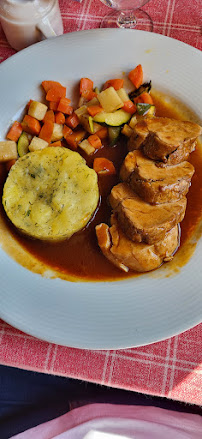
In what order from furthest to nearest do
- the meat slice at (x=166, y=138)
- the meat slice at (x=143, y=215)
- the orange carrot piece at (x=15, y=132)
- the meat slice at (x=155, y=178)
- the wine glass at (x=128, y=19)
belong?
the wine glass at (x=128, y=19) < the orange carrot piece at (x=15, y=132) < the meat slice at (x=166, y=138) < the meat slice at (x=155, y=178) < the meat slice at (x=143, y=215)

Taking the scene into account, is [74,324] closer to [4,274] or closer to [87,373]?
[87,373]

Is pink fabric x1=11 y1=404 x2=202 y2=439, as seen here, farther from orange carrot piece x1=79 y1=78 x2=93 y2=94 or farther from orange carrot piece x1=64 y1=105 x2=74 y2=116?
orange carrot piece x1=79 y1=78 x2=93 y2=94

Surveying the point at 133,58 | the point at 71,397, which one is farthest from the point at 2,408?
the point at 133,58

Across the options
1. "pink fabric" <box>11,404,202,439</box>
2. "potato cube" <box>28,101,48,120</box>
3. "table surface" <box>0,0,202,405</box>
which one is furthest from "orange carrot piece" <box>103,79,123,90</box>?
"pink fabric" <box>11,404,202,439</box>

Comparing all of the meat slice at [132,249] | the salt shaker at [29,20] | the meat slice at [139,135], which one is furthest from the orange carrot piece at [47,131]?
the meat slice at [132,249]

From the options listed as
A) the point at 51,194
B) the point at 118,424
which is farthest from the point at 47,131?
the point at 118,424

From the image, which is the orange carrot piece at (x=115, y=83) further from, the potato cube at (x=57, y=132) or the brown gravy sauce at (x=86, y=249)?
the brown gravy sauce at (x=86, y=249)

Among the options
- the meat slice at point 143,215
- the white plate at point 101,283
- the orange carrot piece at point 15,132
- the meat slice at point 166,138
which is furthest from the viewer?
the orange carrot piece at point 15,132

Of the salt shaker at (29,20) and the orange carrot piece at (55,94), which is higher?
the salt shaker at (29,20)
